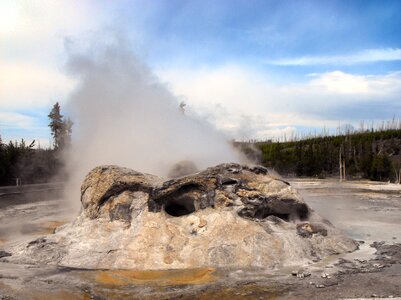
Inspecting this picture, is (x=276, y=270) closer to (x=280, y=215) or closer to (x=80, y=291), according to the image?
(x=280, y=215)

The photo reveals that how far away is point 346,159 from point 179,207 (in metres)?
35.4

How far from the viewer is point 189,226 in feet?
34.9

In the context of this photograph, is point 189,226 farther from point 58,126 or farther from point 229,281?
point 58,126

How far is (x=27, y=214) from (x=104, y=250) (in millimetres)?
8581

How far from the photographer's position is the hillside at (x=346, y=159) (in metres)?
36.2

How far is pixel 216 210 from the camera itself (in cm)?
1090

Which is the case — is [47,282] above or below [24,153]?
below

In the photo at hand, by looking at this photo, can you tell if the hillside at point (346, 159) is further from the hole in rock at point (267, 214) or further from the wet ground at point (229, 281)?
the wet ground at point (229, 281)

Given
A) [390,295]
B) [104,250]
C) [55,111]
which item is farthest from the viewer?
[55,111]

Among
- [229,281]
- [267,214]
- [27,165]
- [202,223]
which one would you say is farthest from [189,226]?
[27,165]

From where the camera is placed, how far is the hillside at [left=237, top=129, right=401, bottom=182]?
36188 mm

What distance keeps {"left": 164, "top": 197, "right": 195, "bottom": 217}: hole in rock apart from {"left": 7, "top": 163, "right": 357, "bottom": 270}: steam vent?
1.0 inches

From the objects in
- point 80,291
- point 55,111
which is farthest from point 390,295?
point 55,111

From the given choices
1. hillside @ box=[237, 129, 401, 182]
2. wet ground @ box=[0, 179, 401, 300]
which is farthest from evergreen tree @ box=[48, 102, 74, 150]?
wet ground @ box=[0, 179, 401, 300]
